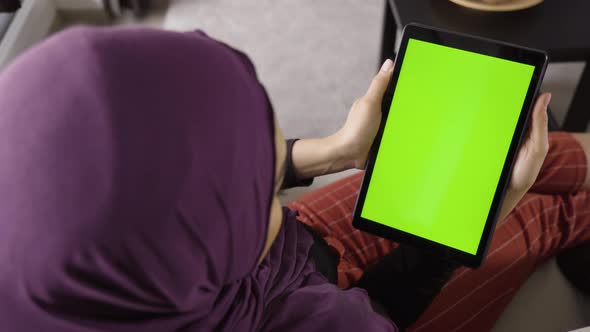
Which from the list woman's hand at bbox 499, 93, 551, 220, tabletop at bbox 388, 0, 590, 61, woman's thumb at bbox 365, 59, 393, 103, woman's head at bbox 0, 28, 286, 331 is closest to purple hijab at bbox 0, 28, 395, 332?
woman's head at bbox 0, 28, 286, 331

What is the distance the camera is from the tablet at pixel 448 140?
29.7 inches

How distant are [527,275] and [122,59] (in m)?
0.78

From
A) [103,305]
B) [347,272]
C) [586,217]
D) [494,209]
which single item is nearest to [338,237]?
[347,272]

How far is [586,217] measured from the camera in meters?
0.97

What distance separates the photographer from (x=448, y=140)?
793 mm

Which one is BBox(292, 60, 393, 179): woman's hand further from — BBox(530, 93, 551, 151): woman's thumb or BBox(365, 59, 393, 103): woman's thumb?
BBox(530, 93, 551, 151): woman's thumb

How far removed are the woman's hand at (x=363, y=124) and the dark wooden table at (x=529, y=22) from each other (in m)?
0.46

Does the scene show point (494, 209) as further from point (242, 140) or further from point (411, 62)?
point (242, 140)

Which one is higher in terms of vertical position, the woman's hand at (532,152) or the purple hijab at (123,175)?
the purple hijab at (123,175)

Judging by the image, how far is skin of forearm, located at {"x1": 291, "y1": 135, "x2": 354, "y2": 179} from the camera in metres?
0.89

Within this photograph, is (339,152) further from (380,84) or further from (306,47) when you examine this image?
(306,47)

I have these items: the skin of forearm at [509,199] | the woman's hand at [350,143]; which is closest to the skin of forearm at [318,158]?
the woman's hand at [350,143]

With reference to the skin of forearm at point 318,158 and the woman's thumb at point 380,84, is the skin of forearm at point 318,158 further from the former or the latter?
the woman's thumb at point 380,84

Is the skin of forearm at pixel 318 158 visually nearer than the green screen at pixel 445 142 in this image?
No
